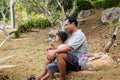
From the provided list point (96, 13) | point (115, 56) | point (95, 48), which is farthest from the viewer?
point (96, 13)

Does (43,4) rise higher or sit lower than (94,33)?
higher

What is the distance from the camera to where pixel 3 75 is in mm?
6992

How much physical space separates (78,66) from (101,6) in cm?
1007

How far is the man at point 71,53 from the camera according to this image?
5832mm

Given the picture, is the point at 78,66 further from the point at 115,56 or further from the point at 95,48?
the point at 95,48

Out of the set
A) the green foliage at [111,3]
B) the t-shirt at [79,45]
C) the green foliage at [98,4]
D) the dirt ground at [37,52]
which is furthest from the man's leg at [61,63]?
the green foliage at [98,4]

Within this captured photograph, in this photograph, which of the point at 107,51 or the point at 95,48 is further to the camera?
the point at 95,48

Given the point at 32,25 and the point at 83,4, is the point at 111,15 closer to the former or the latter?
the point at 83,4

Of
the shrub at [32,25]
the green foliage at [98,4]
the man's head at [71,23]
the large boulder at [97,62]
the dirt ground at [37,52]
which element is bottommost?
the shrub at [32,25]

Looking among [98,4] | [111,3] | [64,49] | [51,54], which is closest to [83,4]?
[98,4]

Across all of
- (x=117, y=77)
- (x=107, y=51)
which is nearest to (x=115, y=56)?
(x=107, y=51)

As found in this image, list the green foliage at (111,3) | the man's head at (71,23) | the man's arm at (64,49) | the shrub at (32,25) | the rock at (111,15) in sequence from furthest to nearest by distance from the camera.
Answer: the shrub at (32,25)
the green foliage at (111,3)
the rock at (111,15)
the man's head at (71,23)
the man's arm at (64,49)

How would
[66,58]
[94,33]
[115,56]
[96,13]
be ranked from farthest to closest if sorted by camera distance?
[96,13] < [94,33] < [115,56] < [66,58]

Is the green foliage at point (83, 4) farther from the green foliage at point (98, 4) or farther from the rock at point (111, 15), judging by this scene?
the rock at point (111, 15)
